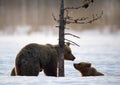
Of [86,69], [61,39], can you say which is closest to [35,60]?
[61,39]

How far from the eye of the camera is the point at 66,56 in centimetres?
2158

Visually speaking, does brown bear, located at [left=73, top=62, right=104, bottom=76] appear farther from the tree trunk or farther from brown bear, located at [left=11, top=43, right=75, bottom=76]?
brown bear, located at [left=11, top=43, right=75, bottom=76]

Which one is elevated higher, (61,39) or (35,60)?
(61,39)

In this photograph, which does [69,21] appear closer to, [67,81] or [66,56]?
[66,56]

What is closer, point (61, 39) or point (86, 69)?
point (61, 39)

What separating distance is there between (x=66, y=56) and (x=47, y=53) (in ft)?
6.90

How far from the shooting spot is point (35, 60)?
61.9ft

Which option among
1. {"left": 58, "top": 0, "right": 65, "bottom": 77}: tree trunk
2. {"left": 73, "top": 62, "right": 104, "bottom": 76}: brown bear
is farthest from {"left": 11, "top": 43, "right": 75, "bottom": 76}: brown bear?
{"left": 73, "top": 62, "right": 104, "bottom": 76}: brown bear

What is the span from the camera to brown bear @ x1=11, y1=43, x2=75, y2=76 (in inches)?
735

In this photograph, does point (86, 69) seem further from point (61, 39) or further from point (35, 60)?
point (35, 60)

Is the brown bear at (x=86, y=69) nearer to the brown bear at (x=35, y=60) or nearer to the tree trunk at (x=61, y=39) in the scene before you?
the tree trunk at (x=61, y=39)

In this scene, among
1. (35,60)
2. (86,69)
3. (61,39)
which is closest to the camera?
(35,60)

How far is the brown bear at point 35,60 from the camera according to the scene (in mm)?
18672

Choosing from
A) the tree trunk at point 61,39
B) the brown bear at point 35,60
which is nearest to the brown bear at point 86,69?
the tree trunk at point 61,39
